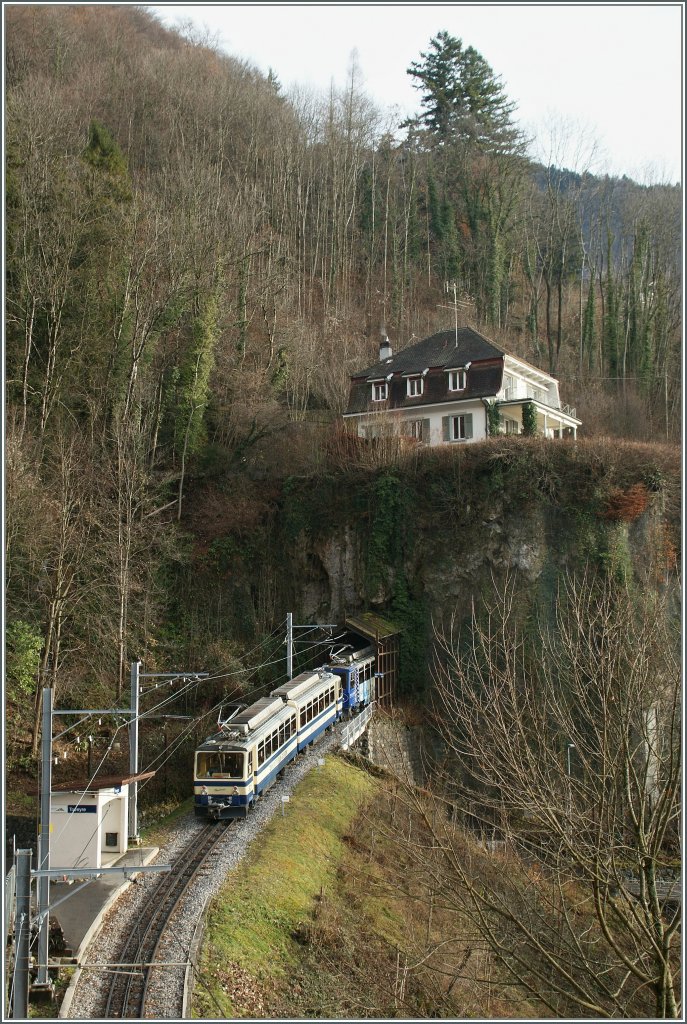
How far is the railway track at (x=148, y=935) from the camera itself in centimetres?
1227

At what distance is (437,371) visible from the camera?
3491 centimetres

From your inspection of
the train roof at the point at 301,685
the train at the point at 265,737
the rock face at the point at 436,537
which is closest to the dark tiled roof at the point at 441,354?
the rock face at the point at 436,537

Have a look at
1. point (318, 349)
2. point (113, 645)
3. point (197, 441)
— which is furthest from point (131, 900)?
point (318, 349)

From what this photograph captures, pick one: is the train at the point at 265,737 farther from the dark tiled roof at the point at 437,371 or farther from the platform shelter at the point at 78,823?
the dark tiled roof at the point at 437,371

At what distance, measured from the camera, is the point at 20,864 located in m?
11.8

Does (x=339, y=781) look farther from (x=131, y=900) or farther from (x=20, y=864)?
(x=20, y=864)

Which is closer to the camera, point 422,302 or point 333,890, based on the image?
point 333,890

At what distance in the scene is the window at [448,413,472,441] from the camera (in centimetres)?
3394

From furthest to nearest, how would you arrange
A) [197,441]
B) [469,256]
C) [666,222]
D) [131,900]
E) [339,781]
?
[469,256] < [666,222] < [197,441] < [339,781] < [131,900]

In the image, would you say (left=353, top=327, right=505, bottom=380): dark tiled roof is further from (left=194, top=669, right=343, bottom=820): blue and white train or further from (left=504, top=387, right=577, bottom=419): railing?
(left=194, top=669, right=343, bottom=820): blue and white train

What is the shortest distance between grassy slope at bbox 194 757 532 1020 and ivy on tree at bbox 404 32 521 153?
47313mm

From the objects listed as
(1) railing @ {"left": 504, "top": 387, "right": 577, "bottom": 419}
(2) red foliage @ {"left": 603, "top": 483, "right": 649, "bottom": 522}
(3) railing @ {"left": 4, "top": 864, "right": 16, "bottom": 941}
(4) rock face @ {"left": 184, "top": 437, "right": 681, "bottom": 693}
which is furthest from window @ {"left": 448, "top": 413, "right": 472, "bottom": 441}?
(3) railing @ {"left": 4, "top": 864, "right": 16, "bottom": 941}

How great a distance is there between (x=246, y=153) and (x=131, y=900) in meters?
43.9

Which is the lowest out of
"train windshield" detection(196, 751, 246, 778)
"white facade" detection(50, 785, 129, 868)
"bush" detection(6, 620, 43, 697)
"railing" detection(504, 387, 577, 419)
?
"white facade" detection(50, 785, 129, 868)
